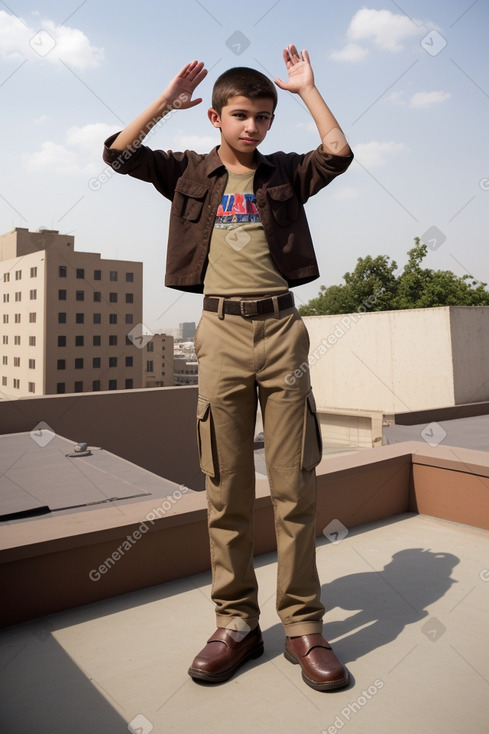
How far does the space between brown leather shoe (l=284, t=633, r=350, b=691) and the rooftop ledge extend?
0.74 metres

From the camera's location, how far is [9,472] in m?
6.60

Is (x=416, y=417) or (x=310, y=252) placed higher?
(x=310, y=252)

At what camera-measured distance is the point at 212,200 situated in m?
2.04

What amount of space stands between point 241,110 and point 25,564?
1.78 m

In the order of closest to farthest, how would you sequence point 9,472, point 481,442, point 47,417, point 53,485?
point 53,485
point 9,472
point 47,417
point 481,442

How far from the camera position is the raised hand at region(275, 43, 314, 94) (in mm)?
1956

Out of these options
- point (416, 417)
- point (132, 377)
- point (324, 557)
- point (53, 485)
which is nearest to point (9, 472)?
point (53, 485)

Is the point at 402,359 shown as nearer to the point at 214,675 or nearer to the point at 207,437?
the point at 207,437

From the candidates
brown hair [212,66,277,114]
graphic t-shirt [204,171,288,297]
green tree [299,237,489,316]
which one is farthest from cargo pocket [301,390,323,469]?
green tree [299,237,489,316]

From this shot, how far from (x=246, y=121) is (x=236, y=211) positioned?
11.8 inches

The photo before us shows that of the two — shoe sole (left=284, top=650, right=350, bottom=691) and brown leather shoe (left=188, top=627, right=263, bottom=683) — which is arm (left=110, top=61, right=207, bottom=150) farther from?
shoe sole (left=284, top=650, right=350, bottom=691)

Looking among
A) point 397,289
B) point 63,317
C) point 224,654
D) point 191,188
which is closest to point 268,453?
point 224,654

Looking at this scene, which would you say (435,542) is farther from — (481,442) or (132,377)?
(132,377)

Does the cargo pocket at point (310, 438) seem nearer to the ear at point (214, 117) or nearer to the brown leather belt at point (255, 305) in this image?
the brown leather belt at point (255, 305)
